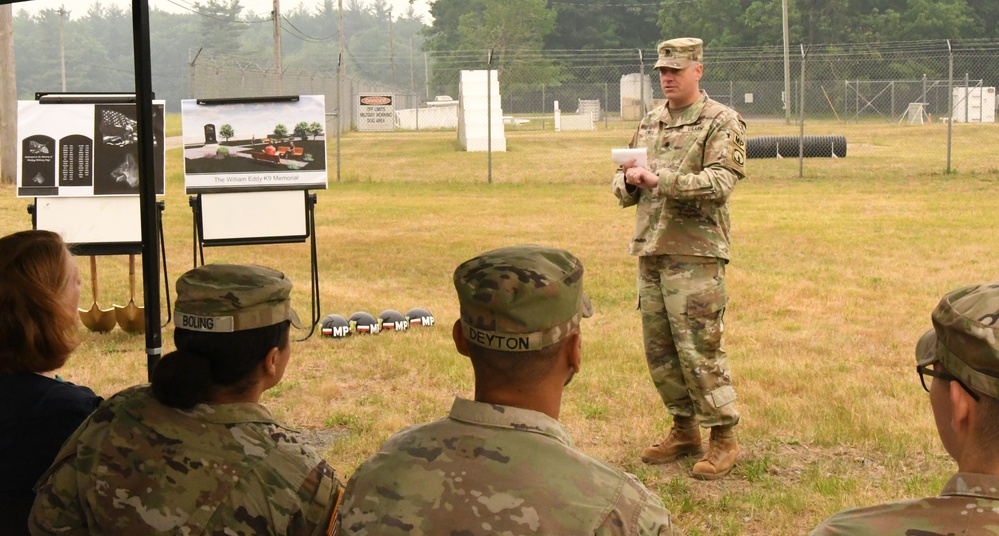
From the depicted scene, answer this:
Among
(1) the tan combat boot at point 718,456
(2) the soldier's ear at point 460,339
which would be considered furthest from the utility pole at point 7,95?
(2) the soldier's ear at point 460,339

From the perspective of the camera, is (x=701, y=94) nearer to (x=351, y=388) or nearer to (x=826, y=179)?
(x=351, y=388)

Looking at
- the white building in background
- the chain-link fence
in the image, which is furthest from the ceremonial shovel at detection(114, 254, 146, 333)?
the white building in background

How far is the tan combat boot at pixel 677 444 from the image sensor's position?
5141 millimetres

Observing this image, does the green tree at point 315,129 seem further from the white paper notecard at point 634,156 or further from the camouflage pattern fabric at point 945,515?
the camouflage pattern fabric at point 945,515

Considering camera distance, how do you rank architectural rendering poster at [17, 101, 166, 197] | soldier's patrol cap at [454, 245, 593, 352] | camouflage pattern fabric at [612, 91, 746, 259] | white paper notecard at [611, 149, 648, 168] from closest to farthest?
soldier's patrol cap at [454, 245, 593, 352], camouflage pattern fabric at [612, 91, 746, 259], white paper notecard at [611, 149, 648, 168], architectural rendering poster at [17, 101, 166, 197]

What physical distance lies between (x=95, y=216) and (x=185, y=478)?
6363mm

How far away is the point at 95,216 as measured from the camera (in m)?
8.07

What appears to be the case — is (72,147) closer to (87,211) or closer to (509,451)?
(87,211)

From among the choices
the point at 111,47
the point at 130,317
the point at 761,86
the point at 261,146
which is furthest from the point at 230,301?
the point at 111,47

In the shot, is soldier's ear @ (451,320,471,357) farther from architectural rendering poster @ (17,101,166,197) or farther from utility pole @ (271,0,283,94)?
utility pole @ (271,0,283,94)

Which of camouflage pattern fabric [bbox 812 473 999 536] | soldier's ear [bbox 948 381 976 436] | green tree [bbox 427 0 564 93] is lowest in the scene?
camouflage pattern fabric [bbox 812 473 999 536]

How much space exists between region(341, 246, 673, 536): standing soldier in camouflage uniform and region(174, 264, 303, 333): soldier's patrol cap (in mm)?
566

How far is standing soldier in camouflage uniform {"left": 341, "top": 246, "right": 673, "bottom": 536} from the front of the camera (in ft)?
5.94

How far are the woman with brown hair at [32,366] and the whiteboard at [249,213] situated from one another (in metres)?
5.10
